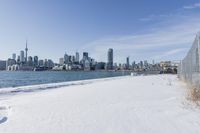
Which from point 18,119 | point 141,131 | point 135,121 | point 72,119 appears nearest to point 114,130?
point 141,131

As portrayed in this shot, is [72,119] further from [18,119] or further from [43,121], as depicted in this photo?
[18,119]

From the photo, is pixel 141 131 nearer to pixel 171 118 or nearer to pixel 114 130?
pixel 114 130

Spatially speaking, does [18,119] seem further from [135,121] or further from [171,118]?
[171,118]

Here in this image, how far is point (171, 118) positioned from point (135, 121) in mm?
1052

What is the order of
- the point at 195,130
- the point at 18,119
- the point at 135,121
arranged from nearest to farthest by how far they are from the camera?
the point at 195,130 → the point at 135,121 → the point at 18,119

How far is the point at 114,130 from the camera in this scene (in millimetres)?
6395

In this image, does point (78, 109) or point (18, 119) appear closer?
point (18, 119)

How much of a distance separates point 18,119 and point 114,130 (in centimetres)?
294

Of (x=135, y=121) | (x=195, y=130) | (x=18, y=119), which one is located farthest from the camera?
(x=18, y=119)

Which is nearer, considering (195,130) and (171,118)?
(195,130)

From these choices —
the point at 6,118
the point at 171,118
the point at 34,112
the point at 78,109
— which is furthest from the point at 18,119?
the point at 171,118

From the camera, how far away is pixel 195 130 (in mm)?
6262

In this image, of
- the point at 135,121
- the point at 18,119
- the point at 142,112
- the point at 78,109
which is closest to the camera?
the point at 135,121

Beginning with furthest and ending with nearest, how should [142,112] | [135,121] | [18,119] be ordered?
[142,112] → [18,119] → [135,121]
